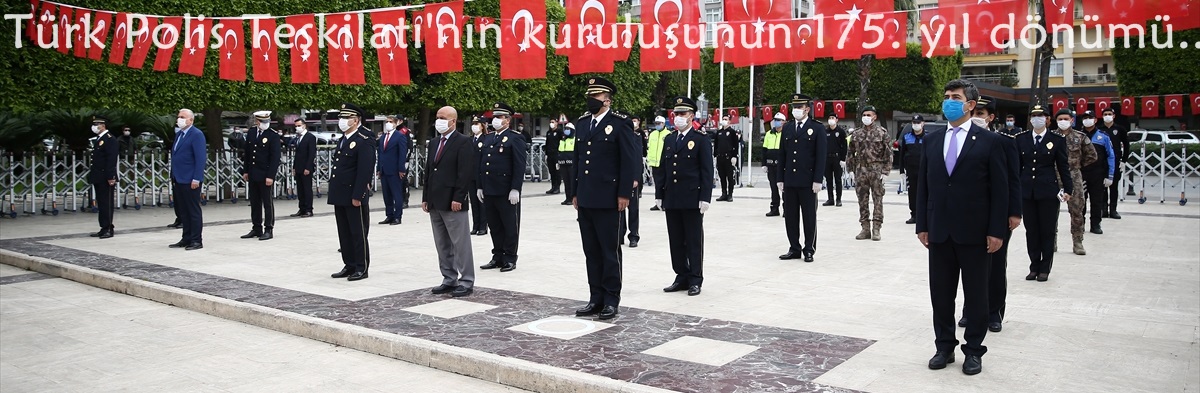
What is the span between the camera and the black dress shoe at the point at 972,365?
6.12 meters

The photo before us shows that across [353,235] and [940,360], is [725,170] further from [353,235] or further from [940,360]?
[940,360]

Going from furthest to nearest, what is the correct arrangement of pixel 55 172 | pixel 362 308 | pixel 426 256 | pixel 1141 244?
pixel 55 172
pixel 1141 244
pixel 426 256
pixel 362 308

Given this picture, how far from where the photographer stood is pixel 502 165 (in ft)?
38.4

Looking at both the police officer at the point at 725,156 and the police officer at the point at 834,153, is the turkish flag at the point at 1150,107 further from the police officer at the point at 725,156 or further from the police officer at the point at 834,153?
the police officer at the point at 725,156

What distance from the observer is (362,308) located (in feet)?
28.4

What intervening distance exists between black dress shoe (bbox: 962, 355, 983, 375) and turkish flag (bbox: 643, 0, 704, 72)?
759 centimetres

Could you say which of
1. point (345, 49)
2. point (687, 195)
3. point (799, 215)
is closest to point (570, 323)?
point (687, 195)

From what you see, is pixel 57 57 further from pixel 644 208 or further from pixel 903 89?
pixel 903 89

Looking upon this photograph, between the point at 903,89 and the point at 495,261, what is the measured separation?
4512 cm

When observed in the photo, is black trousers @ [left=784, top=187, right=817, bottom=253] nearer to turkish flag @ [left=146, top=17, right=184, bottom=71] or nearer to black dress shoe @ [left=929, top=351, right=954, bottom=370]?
black dress shoe @ [left=929, top=351, right=954, bottom=370]

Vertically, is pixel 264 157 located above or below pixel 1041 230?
above

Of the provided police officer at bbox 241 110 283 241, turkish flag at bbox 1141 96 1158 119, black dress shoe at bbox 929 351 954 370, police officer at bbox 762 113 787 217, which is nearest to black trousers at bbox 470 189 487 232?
police officer at bbox 241 110 283 241

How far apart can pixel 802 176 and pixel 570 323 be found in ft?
16.5

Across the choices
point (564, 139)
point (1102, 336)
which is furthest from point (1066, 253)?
point (564, 139)
